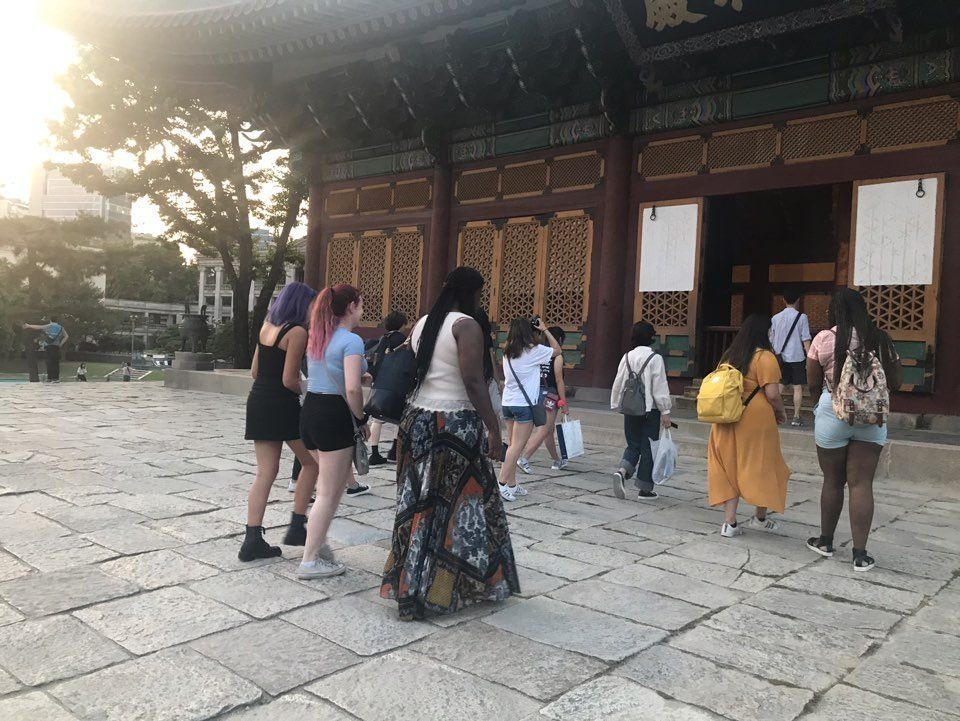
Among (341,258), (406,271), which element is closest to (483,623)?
(406,271)

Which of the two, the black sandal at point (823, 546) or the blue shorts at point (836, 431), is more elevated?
the blue shorts at point (836, 431)

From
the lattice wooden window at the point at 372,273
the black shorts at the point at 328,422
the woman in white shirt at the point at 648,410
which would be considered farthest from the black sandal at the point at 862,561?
the lattice wooden window at the point at 372,273

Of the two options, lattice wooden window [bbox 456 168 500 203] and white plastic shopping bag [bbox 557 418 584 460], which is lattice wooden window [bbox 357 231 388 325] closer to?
lattice wooden window [bbox 456 168 500 203]

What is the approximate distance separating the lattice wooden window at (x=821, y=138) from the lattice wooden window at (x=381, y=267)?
6.28 metres

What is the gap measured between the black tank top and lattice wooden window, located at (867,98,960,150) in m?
7.78

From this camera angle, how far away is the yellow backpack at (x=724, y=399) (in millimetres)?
4703

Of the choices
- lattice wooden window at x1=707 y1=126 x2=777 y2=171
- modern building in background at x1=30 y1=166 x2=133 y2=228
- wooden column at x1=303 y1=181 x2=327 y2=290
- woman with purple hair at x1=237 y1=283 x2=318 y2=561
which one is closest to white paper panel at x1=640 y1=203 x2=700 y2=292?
lattice wooden window at x1=707 y1=126 x2=777 y2=171

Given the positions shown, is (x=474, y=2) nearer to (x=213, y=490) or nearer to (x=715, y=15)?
(x=715, y=15)

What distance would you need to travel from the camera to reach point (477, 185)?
12.3m

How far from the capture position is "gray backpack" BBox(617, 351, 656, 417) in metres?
5.90

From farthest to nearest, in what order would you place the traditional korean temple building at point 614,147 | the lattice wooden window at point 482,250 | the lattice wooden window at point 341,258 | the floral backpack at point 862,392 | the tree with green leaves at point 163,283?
the tree with green leaves at point 163,283, the lattice wooden window at point 341,258, the lattice wooden window at point 482,250, the traditional korean temple building at point 614,147, the floral backpack at point 862,392

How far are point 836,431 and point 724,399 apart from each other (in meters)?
0.70

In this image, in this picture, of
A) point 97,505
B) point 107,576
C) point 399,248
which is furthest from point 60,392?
point 107,576

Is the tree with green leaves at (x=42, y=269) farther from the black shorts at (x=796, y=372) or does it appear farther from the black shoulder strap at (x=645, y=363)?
the black shoulder strap at (x=645, y=363)
